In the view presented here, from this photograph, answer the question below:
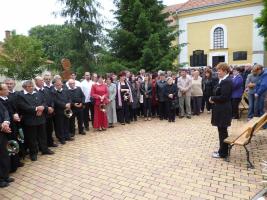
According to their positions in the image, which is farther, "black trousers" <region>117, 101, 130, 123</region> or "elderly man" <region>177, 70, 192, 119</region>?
"elderly man" <region>177, 70, 192, 119</region>

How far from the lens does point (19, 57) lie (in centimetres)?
2802

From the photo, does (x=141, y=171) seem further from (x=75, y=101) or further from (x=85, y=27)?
(x=85, y=27)

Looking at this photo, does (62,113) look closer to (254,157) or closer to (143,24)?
(254,157)

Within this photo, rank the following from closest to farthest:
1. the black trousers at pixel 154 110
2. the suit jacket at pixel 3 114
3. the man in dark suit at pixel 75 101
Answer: the suit jacket at pixel 3 114, the man in dark suit at pixel 75 101, the black trousers at pixel 154 110

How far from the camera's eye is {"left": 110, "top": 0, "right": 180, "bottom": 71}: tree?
1428 cm

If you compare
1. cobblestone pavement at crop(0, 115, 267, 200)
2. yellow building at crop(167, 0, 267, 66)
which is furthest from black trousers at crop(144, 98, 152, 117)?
yellow building at crop(167, 0, 267, 66)

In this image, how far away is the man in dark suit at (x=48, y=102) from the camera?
7.31m

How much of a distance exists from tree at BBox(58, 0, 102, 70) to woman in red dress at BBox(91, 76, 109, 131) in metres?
6.94

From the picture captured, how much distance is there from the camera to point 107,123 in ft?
32.0

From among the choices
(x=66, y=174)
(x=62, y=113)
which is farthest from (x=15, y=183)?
(x=62, y=113)

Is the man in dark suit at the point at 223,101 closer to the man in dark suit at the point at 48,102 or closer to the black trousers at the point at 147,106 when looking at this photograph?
the man in dark suit at the point at 48,102

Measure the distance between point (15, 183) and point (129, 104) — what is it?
5.82 metres

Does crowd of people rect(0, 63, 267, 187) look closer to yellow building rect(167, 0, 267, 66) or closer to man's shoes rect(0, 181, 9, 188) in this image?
man's shoes rect(0, 181, 9, 188)

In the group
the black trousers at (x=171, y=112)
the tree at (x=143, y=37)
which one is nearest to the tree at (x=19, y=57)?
the tree at (x=143, y=37)
